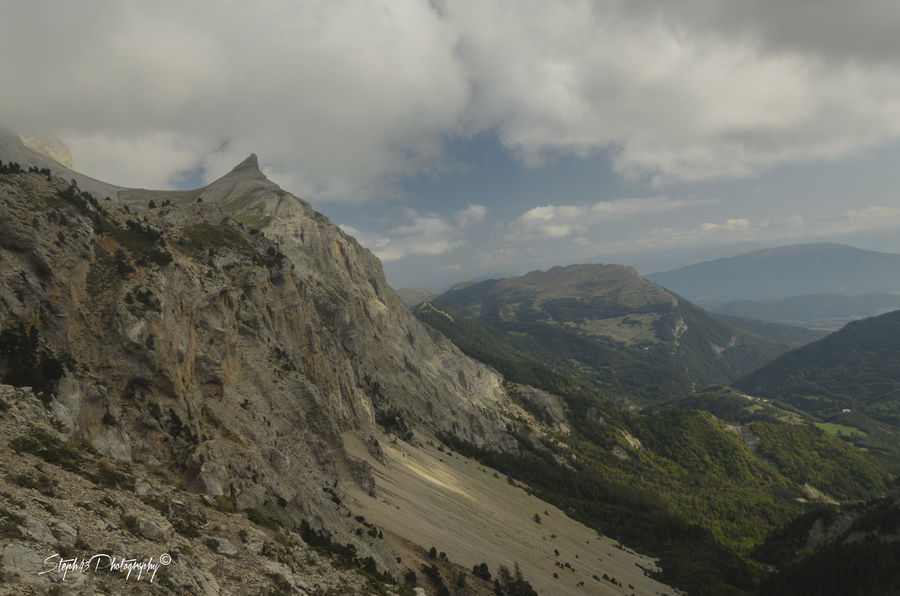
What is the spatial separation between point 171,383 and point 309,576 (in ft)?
71.6

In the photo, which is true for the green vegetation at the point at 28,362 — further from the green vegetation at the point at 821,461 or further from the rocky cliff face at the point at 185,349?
the green vegetation at the point at 821,461

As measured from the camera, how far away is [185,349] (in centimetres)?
3834

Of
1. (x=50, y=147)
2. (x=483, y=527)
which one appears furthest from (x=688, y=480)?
(x=50, y=147)

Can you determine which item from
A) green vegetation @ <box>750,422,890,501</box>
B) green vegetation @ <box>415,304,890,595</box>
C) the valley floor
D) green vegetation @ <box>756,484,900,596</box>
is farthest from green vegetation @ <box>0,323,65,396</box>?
green vegetation @ <box>750,422,890,501</box>

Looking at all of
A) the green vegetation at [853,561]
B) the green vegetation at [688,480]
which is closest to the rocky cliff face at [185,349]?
the green vegetation at [688,480]

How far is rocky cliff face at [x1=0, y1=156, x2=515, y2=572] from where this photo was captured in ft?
92.7

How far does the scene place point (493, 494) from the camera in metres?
91.9

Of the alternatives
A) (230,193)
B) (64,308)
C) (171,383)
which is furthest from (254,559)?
(230,193)

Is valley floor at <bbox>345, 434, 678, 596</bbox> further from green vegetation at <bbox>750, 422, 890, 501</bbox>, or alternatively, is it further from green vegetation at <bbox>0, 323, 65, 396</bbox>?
green vegetation at <bbox>750, 422, 890, 501</bbox>

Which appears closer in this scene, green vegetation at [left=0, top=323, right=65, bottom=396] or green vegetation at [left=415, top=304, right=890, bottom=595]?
green vegetation at [left=0, top=323, right=65, bottom=396]

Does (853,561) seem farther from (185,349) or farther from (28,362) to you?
(28,362)

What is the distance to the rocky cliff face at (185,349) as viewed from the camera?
28.2m

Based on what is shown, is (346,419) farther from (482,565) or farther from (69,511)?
(69,511)

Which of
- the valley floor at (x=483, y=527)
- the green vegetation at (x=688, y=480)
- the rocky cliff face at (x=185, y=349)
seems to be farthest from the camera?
the green vegetation at (x=688, y=480)
